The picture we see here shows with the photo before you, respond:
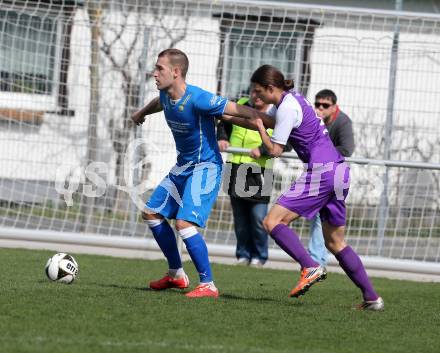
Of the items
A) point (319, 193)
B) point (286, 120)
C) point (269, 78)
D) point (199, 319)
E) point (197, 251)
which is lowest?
point (199, 319)

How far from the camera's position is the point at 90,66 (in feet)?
41.9

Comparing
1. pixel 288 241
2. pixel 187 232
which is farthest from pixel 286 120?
pixel 187 232

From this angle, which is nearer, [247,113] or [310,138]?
[310,138]

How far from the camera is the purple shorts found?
770 centimetres

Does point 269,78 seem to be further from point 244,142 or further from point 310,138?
point 244,142

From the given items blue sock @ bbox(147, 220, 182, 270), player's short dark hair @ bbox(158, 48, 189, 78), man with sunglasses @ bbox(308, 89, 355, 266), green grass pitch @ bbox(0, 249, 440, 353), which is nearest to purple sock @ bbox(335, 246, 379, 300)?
green grass pitch @ bbox(0, 249, 440, 353)

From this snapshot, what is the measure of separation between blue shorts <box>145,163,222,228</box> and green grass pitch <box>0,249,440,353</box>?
653mm

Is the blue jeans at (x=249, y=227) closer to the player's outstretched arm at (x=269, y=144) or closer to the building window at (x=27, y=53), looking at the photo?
the building window at (x=27, y=53)

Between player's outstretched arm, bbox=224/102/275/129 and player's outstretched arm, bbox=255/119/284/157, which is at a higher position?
player's outstretched arm, bbox=224/102/275/129

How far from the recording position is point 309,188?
7.71 meters

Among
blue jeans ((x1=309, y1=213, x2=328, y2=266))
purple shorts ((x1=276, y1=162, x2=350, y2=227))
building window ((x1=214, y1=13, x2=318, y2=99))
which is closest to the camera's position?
purple shorts ((x1=276, y1=162, x2=350, y2=227))

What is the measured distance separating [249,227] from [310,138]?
159 inches

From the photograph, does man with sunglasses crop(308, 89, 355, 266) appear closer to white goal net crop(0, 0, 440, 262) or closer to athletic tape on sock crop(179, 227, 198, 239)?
white goal net crop(0, 0, 440, 262)

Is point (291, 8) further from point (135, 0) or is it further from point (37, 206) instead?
point (37, 206)
